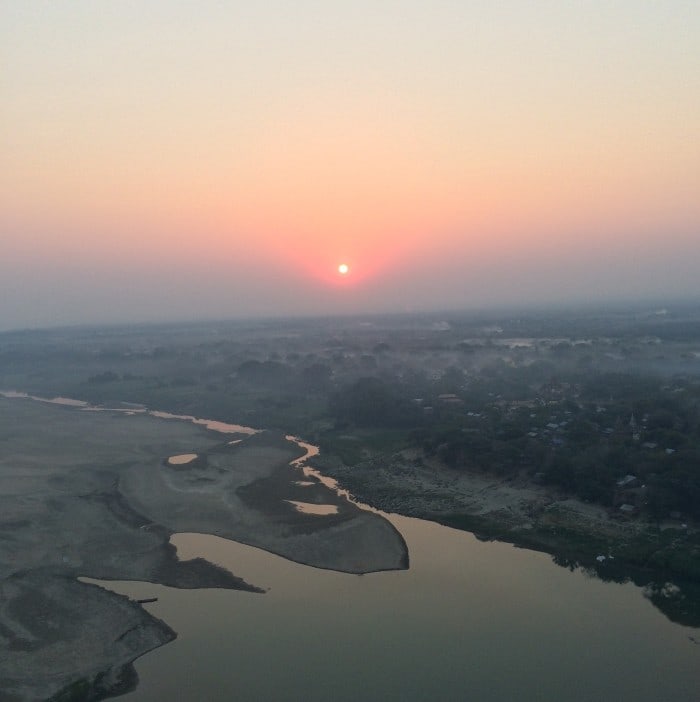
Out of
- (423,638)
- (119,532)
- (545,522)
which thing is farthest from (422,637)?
(119,532)

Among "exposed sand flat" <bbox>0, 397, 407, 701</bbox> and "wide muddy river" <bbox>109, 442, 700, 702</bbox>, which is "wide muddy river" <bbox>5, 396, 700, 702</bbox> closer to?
"wide muddy river" <bbox>109, 442, 700, 702</bbox>

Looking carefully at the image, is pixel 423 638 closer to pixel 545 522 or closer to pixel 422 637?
pixel 422 637

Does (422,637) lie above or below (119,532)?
below

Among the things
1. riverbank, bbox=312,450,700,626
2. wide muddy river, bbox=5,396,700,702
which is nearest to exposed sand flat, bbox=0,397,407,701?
wide muddy river, bbox=5,396,700,702

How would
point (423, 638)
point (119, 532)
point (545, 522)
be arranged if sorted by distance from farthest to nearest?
1. point (119, 532)
2. point (545, 522)
3. point (423, 638)

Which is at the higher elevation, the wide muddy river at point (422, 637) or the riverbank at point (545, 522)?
the riverbank at point (545, 522)

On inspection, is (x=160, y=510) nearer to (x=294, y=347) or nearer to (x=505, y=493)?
(x=505, y=493)

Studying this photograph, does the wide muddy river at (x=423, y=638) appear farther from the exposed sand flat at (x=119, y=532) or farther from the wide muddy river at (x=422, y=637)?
the exposed sand flat at (x=119, y=532)

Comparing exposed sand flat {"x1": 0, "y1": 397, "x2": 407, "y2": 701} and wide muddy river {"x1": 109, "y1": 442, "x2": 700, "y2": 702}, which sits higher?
exposed sand flat {"x1": 0, "y1": 397, "x2": 407, "y2": 701}

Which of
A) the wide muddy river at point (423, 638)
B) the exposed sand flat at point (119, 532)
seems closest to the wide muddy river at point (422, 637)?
the wide muddy river at point (423, 638)
